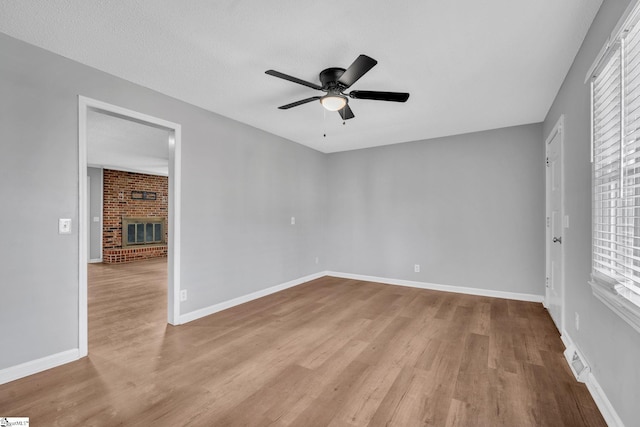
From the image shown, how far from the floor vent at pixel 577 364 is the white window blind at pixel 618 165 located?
2.42 ft

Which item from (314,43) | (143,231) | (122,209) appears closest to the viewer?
(314,43)

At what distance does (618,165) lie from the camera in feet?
4.93

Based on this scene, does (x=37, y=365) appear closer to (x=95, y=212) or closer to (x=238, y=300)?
(x=238, y=300)

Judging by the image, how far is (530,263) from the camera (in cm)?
396

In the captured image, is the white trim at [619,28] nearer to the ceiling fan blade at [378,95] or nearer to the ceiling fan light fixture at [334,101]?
the ceiling fan blade at [378,95]

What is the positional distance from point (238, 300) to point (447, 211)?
3319mm

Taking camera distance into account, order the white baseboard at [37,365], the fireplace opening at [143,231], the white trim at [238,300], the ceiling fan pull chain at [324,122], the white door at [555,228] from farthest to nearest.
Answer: the fireplace opening at [143,231] < the ceiling fan pull chain at [324,122] < the white trim at [238,300] < the white door at [555,228] < the white baseboard at [37,365]

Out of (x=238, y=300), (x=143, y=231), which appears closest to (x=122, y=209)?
(x=143, y=231)

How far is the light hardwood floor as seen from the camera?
1.73m

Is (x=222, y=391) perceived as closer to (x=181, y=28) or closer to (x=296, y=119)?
(x=181, y=28)

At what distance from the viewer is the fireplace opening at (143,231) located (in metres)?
7.75

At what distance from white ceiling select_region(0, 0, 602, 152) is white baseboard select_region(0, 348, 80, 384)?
7.64 feet

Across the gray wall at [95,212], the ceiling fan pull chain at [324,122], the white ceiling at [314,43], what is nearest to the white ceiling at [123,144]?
the gray wall at [95,212]

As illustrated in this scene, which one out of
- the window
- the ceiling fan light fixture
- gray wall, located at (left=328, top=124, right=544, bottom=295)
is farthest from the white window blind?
gray wall, located at (left=328, top=124, right=544, bottom=295)
